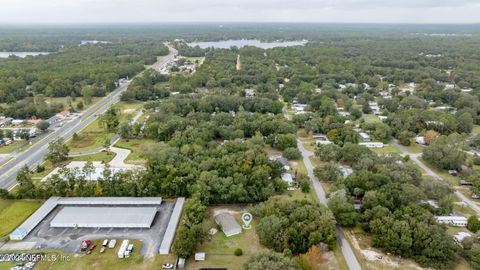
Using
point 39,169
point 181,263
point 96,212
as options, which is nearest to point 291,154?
point 181,263

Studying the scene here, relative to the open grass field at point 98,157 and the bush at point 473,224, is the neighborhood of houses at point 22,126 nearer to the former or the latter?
the open grass field at point 98,157

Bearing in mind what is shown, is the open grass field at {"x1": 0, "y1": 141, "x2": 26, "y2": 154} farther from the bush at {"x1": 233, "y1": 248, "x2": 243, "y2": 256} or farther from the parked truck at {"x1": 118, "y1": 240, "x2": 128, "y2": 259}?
the bush at {"x1": 233, "y1": 248, "x2": 243, "y2": 256}

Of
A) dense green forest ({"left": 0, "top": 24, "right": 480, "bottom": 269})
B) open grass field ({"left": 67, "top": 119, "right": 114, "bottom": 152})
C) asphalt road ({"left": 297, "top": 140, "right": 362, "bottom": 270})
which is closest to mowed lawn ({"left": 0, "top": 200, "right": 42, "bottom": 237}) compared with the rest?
A: dense green forest ({"left": 0, "top": 24, "right": 480, "bottom": 269})

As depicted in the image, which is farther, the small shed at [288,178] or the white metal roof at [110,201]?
the small shed at [288,178]

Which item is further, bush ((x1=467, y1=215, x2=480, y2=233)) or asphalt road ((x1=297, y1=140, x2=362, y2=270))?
bush ((x1=467, y1=215, x2=480, y2=233))

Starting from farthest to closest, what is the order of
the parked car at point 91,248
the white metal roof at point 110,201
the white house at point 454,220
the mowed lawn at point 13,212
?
1. the white metal roof at point 110,201
2. the white house at point 454,220
3. the mowed lawn at point 13,212
4. the parked car at point 91,248

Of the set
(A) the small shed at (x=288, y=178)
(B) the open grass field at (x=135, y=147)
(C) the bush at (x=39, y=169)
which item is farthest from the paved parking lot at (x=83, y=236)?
(B) the open grass field at (x=135, y=147)
